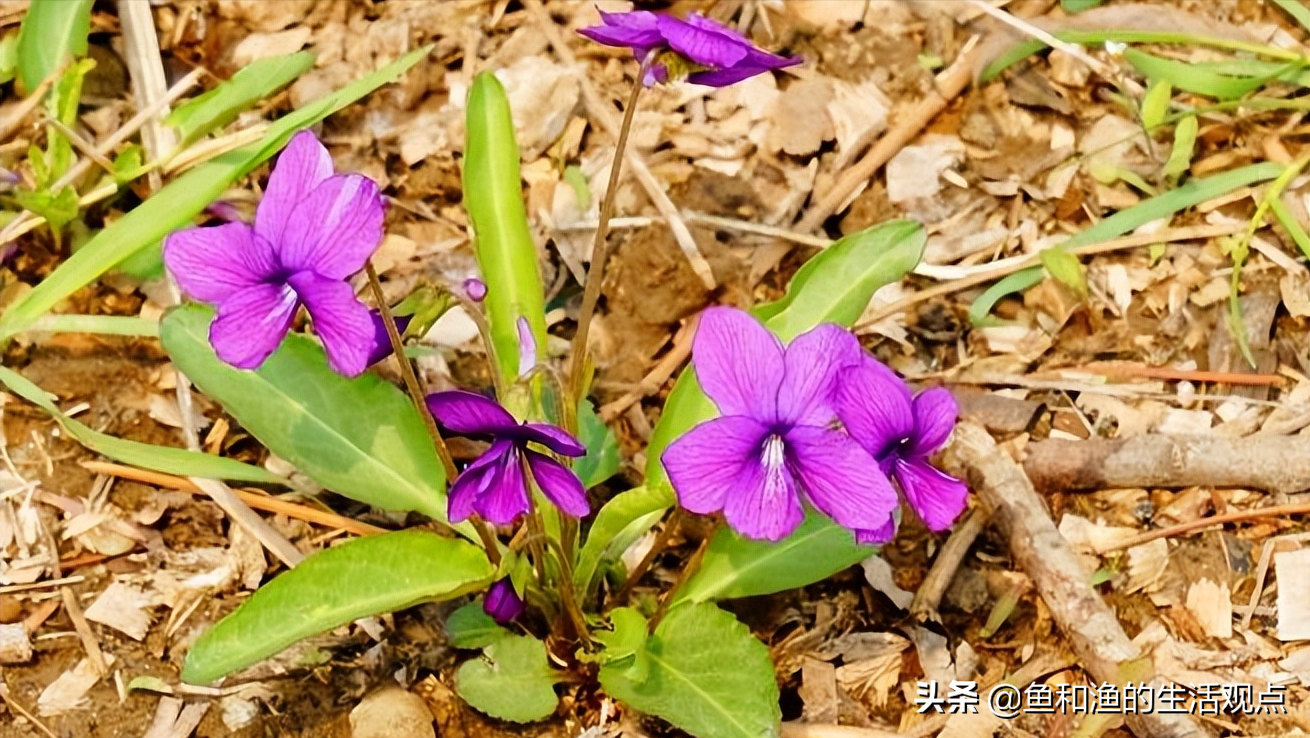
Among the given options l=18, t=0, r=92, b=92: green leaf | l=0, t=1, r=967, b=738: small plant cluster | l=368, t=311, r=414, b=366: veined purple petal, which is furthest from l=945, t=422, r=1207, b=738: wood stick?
l=18, t=0, r=92, b=92: green leaf

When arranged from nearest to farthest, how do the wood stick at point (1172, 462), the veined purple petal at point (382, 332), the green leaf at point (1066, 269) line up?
1. the veined purple petal at point (382, 332)
2. the wood stick at point (1172, 462)
3. the green leaf at point (1066, 269)

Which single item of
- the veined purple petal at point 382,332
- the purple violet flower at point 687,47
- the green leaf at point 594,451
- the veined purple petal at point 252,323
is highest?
the purple violet flower at point 687,47

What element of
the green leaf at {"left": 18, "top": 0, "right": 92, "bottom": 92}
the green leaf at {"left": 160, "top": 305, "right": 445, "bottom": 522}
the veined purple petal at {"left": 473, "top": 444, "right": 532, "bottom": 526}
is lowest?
the green leaf at {"left": 160, "top": 305, "right": 445, "bottom": 522}

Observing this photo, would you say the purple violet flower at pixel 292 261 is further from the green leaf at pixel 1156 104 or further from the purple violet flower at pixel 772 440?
the green leaf at pixel 1156 104

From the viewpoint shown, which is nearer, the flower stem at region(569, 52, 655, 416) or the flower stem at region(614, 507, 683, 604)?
the flower stem at region(569, 52, 655, 416)

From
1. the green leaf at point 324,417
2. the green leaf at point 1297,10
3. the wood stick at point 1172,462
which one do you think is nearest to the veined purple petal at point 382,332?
the green leaf at point 324,417

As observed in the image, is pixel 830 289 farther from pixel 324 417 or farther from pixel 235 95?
pixel 235 95

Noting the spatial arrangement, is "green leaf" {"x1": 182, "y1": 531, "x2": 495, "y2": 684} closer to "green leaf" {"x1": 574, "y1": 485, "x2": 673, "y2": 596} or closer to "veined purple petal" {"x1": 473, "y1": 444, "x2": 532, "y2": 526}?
"green leaf" {"x1": 574, "y1": 485, "x2": 673, "y2": 596}
